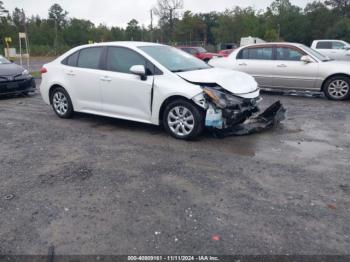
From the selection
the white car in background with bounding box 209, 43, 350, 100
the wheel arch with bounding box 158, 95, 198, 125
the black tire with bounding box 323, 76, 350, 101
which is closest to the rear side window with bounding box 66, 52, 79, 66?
the wheel arch with bounding box 158, 95, 198, 125

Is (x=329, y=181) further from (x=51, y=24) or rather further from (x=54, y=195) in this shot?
(x=51, y=24)

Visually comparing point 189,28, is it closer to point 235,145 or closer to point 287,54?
point 287,54

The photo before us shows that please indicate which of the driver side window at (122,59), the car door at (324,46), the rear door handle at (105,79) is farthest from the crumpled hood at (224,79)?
the car door at (324,46)

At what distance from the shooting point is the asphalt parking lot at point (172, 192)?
3.14m

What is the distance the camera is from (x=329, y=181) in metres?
4.38

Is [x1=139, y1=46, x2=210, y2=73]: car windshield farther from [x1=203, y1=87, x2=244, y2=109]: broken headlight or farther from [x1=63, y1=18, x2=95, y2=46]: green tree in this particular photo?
[x1=63, y1=18, x2=95, y2=46]: green tree

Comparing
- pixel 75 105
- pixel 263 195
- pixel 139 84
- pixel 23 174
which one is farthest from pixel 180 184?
pixel 75 105

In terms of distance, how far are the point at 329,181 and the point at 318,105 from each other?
17.7ft

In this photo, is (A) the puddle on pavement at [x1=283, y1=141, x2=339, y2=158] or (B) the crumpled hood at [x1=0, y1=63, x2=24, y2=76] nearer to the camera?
(A) the puddle on pavement at [x1=283, y1=141, x2=339, y2=158]

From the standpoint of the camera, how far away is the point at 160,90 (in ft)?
19.9

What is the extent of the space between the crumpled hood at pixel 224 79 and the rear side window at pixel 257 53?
15.4 feet

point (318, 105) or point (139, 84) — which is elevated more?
point (139, 84)

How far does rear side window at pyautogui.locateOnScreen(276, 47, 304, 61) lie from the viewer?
403 inches

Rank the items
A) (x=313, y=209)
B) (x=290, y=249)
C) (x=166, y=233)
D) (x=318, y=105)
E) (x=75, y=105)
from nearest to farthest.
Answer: (x=290, y=249) < (x=166, y=233) < (x=313, y=209) < (x=75, y=105) < (x=318, y=105)
